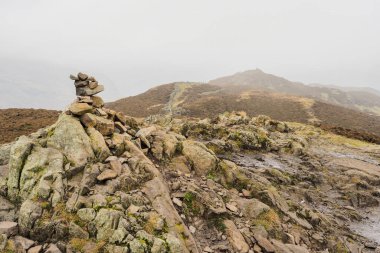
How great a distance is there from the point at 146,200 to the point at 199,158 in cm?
669

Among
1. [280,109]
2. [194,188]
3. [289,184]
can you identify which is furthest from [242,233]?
[280,109]

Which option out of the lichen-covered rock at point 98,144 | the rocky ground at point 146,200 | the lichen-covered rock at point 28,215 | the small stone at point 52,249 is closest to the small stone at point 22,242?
the rocky ground at point 146,200

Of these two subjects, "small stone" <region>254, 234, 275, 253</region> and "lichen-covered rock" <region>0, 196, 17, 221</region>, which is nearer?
"lichen-covered rock" <region>0, 196, 17, 221</region>

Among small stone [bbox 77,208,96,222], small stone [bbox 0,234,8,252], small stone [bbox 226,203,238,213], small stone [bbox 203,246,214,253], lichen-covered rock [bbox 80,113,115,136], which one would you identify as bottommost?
small stone [bbox 203,246,214,253]

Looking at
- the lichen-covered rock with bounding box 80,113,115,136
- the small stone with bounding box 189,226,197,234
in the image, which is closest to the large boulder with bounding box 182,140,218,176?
the small stone with bounding box 189,226,197,234

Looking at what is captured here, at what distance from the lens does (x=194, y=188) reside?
1540cm

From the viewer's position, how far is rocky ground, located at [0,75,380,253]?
1077 cm

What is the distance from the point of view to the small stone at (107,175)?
43.1 ft

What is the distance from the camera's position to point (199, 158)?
61.4ft

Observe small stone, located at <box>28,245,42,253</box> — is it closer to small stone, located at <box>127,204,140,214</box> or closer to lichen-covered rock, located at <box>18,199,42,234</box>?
lichen-covered rock, located at <box>18,199,42,234</box>

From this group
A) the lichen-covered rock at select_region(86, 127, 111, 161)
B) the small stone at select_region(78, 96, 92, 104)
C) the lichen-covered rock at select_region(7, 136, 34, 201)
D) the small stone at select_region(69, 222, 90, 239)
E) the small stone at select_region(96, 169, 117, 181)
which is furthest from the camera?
the small stone at select_region(78, 96, 92, 104)

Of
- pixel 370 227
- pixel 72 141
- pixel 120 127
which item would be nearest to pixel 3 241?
pixel 72 141

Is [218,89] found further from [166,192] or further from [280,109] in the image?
[166,192]

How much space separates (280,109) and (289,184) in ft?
213
